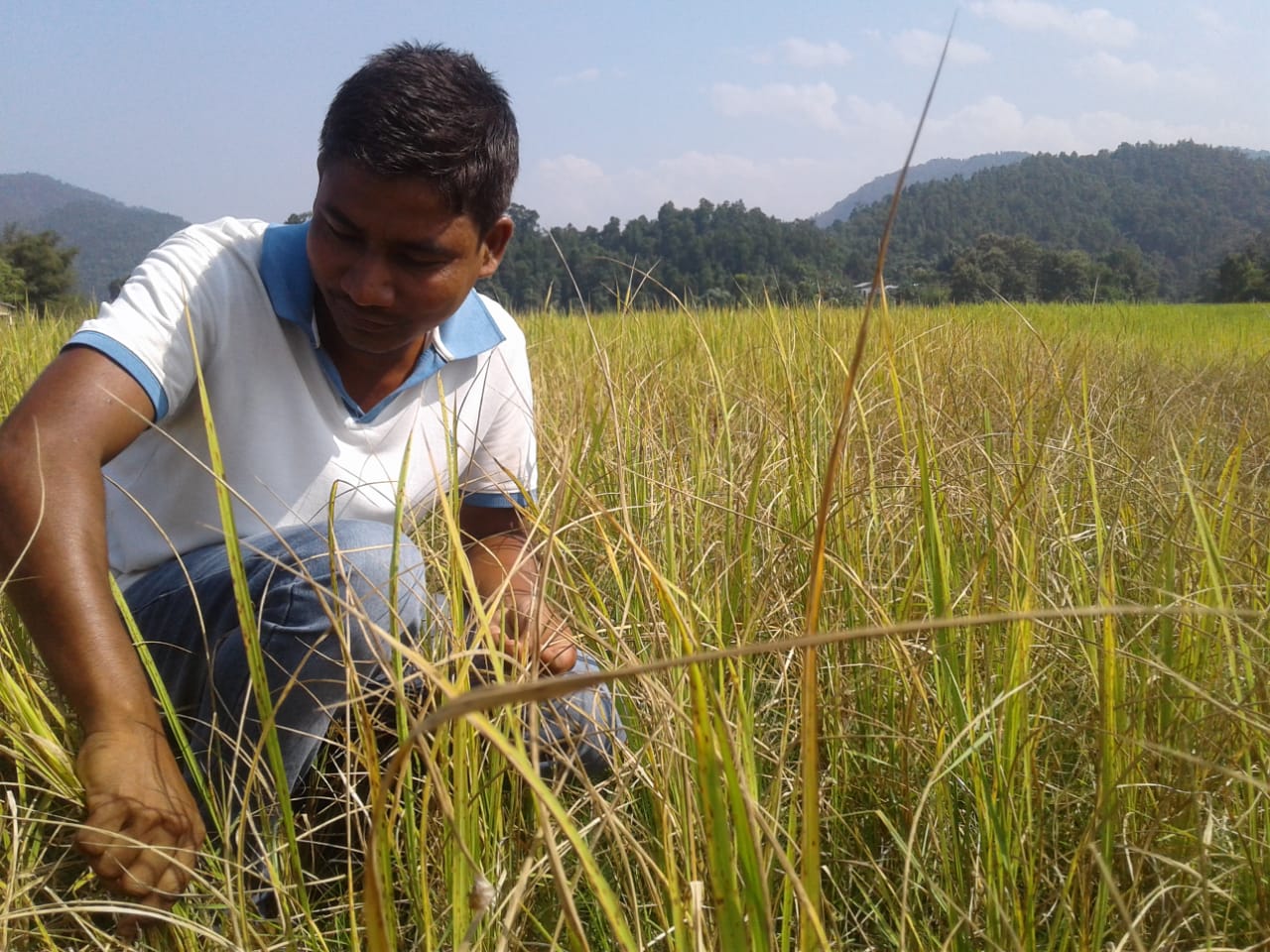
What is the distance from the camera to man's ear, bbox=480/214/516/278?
1.36m

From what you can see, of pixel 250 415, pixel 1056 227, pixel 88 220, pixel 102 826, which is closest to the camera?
pixel 102 826

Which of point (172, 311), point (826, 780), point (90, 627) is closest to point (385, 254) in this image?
point (172, 311)

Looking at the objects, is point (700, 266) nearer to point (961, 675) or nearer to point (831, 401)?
point (831, 401)

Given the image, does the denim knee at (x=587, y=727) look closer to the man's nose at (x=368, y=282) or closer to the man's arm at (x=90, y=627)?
the man's arm at (x=90, y=627)

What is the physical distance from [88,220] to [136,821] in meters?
120

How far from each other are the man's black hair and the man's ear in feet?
0.09

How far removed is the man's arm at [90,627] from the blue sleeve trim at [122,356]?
0.10 feet

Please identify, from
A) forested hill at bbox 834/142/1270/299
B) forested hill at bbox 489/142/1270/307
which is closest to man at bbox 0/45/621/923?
forested hill at bbox 489/142/1270/307

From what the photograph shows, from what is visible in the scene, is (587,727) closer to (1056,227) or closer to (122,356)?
(122,356)

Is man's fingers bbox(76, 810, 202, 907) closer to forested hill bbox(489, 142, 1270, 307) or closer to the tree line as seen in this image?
the tree line

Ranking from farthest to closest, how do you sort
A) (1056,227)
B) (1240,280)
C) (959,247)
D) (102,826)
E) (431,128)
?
(1056,227)
(1240,280)
(959,247)
(431,128)
(102,826)

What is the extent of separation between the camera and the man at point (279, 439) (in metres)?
0.93

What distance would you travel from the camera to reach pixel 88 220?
100312mm

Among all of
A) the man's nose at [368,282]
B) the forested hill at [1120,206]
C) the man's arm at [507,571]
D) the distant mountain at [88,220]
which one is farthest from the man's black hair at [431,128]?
the distant mountain at [88,220]
